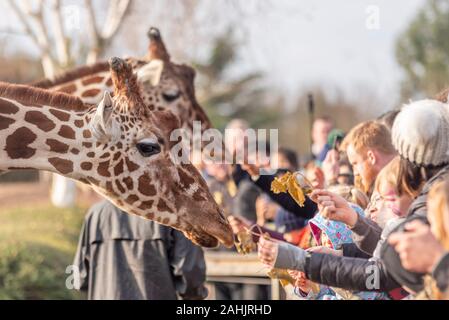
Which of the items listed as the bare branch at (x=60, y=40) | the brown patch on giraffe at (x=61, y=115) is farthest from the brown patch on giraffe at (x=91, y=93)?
the bare branch at (x=60, y=40)

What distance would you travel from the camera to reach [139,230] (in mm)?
7000

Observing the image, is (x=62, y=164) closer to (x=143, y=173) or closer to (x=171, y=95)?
(x=143, y=173)

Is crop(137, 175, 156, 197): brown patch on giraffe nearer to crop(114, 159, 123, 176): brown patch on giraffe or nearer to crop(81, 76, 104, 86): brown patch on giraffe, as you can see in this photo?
crop(114, 159, 123, 176): brown patch on giraffe

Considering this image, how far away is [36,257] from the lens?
10.6m

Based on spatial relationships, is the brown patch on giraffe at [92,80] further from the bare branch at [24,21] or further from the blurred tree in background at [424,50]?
the blurred tree in background at [424,50]

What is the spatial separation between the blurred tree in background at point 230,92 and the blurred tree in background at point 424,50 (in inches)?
292

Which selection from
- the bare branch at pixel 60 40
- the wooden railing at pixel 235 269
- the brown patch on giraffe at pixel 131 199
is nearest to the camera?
the brown patch on giraffe at pixel 131 199

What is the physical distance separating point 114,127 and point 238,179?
4.22 m

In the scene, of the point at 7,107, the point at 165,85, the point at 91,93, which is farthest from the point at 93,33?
the point at 7,107

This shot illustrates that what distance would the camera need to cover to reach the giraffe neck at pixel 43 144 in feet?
17.3

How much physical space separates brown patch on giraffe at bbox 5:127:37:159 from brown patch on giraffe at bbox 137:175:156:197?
725mm

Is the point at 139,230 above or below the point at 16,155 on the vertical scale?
below
